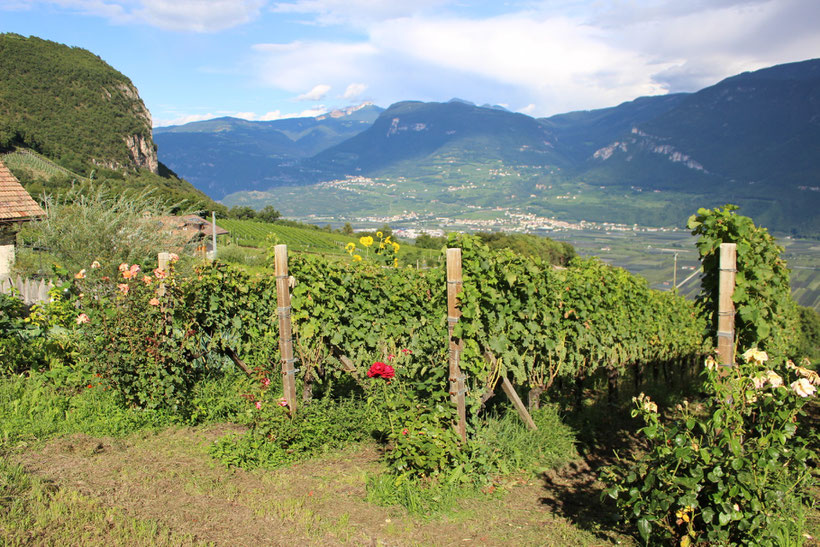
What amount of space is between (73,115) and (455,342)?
140m

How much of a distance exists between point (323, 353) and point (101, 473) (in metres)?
2.57

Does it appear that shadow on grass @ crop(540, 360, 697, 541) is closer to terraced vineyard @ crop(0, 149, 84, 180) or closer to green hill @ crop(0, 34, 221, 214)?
terraced vineyard @ crop(0, 149, 84, 180)

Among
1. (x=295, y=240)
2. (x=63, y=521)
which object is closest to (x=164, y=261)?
(x=63, y=521)

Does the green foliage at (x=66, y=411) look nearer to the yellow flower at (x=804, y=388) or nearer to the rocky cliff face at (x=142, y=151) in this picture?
the yellow flower at (x=804, y=388)

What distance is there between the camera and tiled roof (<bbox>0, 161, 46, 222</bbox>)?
1513 centimetres

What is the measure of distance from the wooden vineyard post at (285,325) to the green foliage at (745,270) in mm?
4020

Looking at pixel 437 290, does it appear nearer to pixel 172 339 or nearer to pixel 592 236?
pixel 172 339

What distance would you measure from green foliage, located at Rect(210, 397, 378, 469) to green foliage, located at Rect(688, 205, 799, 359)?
3.55 metres

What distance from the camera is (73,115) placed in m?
119

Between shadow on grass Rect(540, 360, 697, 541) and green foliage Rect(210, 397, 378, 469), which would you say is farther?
green foliage Rect(210, 397, 378, 469)

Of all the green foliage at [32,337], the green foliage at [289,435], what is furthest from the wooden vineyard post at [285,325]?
the green foliage at [32,337]

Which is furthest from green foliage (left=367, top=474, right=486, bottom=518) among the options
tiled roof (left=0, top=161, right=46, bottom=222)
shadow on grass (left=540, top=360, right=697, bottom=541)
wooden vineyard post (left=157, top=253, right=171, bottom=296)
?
tiled roof (left=0, top=161, right=46, bottom=222)

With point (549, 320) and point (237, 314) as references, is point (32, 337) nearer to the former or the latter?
point (237, 314)

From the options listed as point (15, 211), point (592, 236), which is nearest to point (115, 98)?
point (592, 236)
